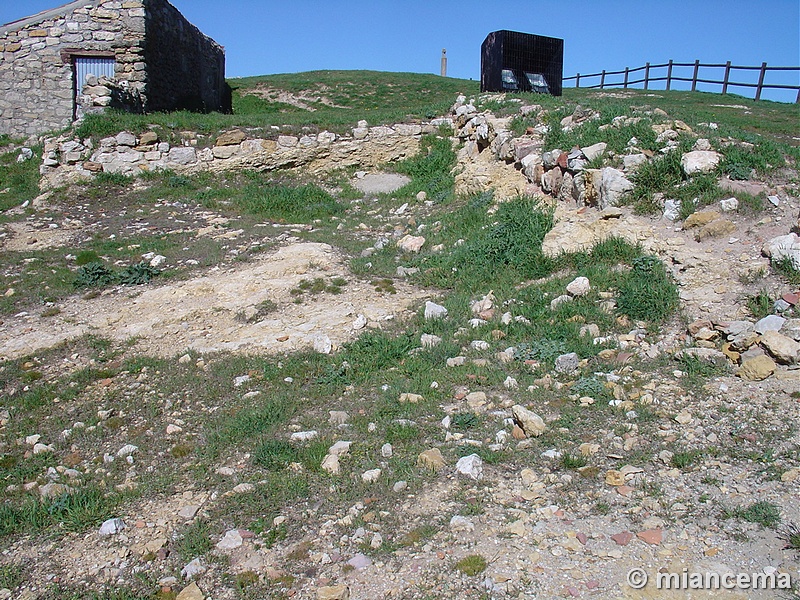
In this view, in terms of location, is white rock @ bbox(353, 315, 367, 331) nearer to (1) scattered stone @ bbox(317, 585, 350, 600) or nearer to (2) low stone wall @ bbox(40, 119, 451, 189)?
(1) scattered stone @ bbox(317, 585, 350, 600)

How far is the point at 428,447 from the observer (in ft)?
13.1

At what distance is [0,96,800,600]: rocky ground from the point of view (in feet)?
9.84

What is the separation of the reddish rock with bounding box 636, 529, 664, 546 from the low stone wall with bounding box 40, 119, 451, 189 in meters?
9.86

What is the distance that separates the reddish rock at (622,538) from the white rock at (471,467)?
840mm

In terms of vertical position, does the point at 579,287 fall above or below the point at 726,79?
below

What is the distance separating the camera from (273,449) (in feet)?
13.2

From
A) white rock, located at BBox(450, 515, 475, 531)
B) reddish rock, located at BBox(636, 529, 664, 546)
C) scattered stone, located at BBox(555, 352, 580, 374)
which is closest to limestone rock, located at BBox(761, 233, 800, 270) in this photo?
scattered stone, located at BBox(555, 352, 580, 374)

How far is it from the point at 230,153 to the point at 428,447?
9.08m

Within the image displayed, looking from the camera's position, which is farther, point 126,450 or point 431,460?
point 126,450

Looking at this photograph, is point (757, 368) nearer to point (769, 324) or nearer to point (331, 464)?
point (769, 324)

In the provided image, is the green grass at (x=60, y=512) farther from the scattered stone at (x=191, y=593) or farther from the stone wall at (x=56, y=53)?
the stone wall at (x=56, y=53)

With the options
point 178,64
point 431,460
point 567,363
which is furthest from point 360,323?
point 178,64

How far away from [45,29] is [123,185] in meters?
6.21

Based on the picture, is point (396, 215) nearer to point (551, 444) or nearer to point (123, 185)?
point (123, 185)
